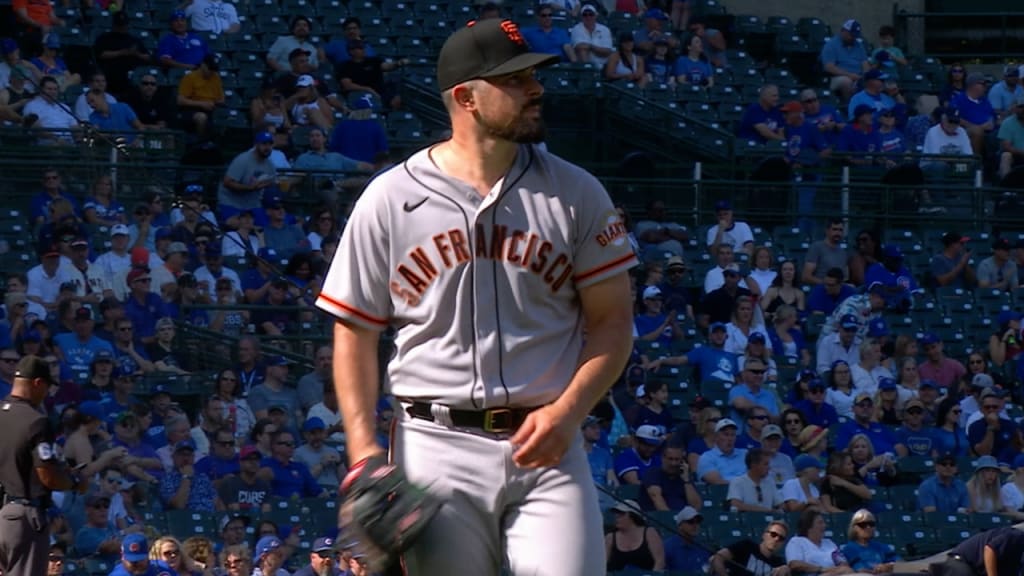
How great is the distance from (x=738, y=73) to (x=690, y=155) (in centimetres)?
120

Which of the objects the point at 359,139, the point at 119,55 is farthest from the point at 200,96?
the point at 359,139

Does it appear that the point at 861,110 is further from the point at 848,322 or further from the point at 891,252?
the point at 848,322

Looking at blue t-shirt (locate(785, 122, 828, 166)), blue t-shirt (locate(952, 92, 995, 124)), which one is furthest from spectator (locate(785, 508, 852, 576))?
blue t-shirt (locate(952, 92, 995, 124))

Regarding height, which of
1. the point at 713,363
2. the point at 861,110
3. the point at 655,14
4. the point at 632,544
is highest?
the point at 655,14

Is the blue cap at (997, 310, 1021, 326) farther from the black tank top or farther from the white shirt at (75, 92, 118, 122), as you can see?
the white shirt at (75, 92, 118, 122)

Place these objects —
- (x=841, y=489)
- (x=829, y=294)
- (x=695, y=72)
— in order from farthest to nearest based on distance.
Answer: (x=695, y=72) < (x=829, y=294) < (x=841, y=489)

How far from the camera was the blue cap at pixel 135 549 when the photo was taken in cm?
1021

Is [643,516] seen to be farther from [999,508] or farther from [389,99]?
[389,99]

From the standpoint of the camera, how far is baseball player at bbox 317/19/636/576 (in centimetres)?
428

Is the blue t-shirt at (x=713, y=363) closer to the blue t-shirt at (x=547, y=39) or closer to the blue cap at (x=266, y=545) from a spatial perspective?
the blue t-shirt at (x=547, y=39)

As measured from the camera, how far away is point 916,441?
14625 millimetres

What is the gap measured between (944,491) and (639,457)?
7.57 feet

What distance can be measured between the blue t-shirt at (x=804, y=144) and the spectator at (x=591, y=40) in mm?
1922

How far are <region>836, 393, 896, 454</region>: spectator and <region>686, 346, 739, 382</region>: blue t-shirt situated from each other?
0.92 metres
